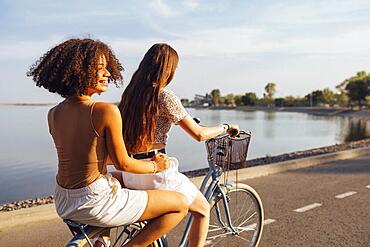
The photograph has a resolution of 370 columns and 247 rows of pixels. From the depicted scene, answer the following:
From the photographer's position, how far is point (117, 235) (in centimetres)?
288

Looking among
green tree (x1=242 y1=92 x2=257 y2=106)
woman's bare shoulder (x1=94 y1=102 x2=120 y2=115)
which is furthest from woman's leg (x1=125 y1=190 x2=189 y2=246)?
green tree (x1=242 y1=92 x2=257 y2=106)

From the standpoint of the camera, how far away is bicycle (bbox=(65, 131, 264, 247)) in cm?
318

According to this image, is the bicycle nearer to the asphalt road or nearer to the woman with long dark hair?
the woman with long dark hair

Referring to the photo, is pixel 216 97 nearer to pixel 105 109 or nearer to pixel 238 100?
pixel 238 100

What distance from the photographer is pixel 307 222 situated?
5203mm

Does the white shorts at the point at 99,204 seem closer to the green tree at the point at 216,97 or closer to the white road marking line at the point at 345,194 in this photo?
the white road marking line at the point at 345,194

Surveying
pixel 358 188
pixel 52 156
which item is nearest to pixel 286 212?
pixel 358 188

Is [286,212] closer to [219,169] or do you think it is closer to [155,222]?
[219,169]

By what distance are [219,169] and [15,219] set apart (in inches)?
107

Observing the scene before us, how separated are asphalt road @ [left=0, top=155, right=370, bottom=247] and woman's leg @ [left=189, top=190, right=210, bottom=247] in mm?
1517

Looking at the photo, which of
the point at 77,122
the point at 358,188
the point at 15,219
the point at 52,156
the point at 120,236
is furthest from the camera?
the point at 52,156

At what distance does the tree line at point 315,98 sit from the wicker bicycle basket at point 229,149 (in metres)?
58.7

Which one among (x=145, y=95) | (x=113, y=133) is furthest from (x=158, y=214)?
(x=145, y=95)

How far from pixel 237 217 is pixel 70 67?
2.17 meters
